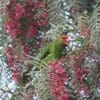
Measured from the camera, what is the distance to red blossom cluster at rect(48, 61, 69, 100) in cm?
137

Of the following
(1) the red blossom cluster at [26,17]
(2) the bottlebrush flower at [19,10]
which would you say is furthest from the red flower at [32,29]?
(2) the bottlebrush flower at [19,10]

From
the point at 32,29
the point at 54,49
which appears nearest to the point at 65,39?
the point at 54,49

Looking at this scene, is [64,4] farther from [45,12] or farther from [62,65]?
[62,65]

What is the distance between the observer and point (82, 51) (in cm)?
147

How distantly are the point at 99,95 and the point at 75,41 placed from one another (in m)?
0.20

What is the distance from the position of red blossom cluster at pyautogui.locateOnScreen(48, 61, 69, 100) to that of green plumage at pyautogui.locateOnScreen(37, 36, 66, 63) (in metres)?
0.10

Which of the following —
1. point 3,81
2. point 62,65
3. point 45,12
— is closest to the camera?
point 62,65

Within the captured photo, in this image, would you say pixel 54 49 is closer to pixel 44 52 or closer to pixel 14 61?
pixel 44 52

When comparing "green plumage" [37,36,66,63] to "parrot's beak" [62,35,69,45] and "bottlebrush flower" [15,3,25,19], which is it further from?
"bottlebrush flower" [15,3,25,19]

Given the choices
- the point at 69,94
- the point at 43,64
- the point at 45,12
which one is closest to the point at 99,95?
the point at 69,94

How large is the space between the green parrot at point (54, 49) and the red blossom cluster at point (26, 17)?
3.8 inches

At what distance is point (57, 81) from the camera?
4.46ft

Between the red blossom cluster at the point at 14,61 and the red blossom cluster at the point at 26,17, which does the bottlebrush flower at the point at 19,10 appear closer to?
the red blossom cluster at the point at 26,17

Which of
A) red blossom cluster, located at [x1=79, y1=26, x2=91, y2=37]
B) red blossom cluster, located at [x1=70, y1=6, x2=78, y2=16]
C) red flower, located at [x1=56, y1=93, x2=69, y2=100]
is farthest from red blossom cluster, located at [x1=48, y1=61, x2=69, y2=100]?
red blossom cluster, located at [x1=70, y1=6, x2=78, y2=16]
